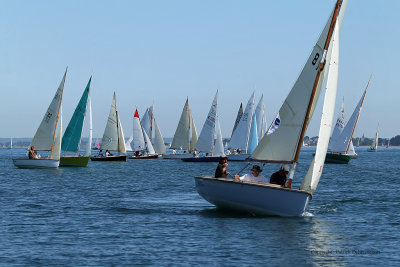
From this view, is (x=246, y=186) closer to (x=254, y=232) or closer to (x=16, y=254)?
(x=254, y=232)

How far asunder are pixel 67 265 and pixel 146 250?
9.36 ft

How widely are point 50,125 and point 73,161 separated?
28.7 feet

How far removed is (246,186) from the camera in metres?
24.9

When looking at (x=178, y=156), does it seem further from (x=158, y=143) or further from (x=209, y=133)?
(x=209, y=133)

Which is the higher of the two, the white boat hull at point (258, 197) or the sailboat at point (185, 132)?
the sailboat at point (185, 132)

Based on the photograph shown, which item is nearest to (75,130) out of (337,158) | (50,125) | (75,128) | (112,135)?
(75,128)

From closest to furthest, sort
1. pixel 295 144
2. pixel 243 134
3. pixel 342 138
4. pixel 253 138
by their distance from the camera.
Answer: pixel 295 144 → pixel 342 138 → pixel 243 134 → pixel 253 138

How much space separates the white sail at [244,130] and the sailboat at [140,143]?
14.5 meters

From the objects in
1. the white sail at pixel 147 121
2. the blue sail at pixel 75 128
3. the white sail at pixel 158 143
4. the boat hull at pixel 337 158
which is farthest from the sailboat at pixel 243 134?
the blue sail at pixel 75 128

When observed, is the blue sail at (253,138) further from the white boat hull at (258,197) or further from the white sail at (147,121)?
the white boat hull at (258,197)

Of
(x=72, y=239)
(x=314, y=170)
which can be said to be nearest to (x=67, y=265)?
(x=72, y=239)

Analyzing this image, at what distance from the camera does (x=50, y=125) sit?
60.6 meters

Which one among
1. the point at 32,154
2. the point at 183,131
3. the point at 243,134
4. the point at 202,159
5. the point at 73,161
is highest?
the point at 183,131

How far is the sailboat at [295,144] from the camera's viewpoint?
24.9m
